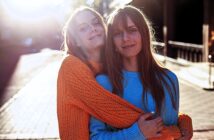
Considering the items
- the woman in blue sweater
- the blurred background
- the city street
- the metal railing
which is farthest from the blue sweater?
the metal railing

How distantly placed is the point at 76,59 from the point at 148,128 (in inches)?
23.8

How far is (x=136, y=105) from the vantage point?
270cm

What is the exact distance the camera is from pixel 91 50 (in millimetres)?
2854

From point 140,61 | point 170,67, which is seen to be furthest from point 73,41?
point 170,67

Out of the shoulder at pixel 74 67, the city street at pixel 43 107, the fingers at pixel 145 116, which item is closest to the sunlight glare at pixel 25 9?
the city street at pixel 43 107

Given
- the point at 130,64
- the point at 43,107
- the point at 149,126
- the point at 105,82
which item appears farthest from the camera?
the point at 43,107

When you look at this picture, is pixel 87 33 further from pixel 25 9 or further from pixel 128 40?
pixel 25 9

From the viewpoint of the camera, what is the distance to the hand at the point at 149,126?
256 cm

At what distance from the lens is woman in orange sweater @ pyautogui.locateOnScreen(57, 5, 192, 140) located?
2.59 metres

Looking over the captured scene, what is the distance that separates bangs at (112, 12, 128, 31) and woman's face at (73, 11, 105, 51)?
155 millimetres

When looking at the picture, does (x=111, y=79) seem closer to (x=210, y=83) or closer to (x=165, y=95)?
(x=165, y=95)

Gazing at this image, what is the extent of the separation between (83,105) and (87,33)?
48 centimetres

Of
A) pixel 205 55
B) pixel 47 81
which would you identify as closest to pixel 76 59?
pixel 47 81

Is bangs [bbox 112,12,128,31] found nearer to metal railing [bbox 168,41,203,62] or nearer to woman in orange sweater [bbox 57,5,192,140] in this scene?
woman in orange sweater [bbox 57,5,192,140]
